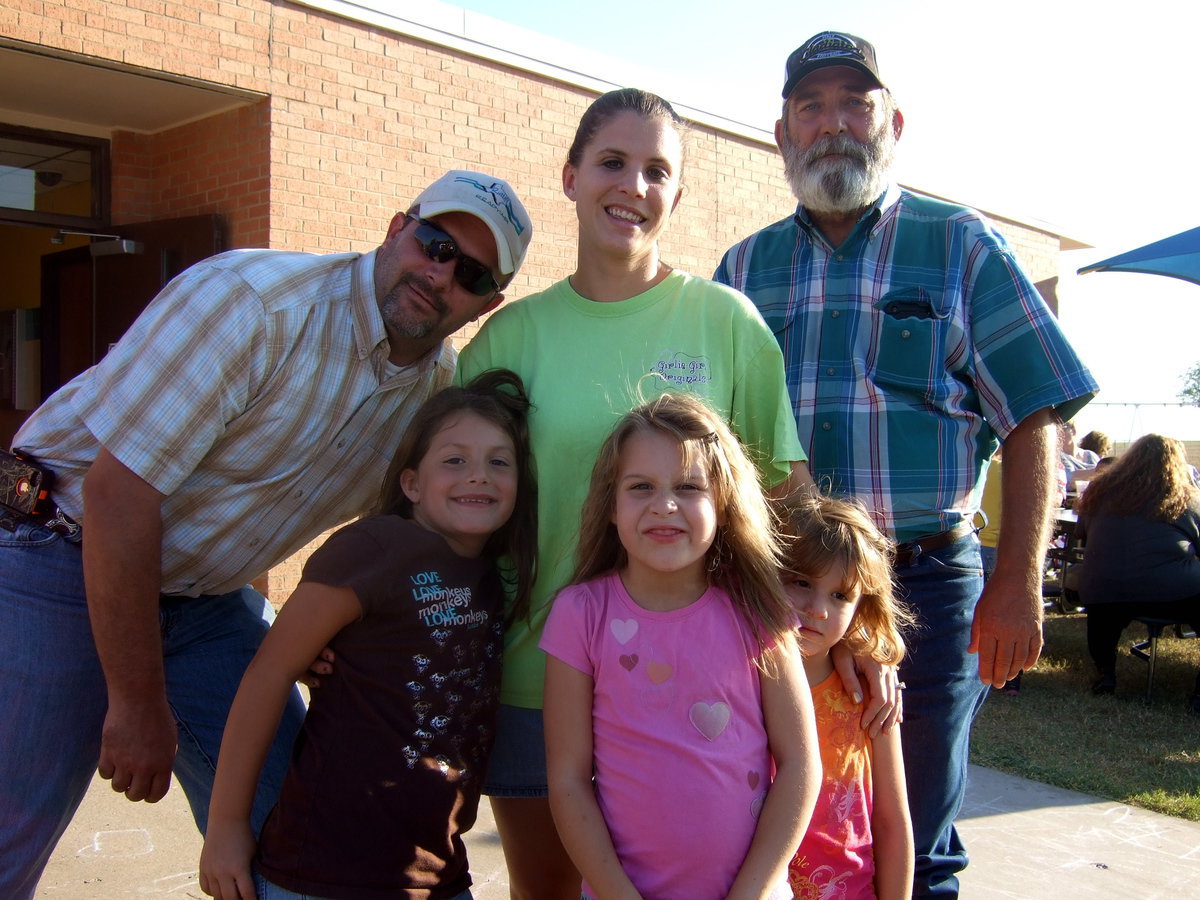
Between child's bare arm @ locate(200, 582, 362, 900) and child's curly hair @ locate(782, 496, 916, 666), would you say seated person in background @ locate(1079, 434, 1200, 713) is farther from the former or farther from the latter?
child's bare arm @ locate(200, 582, 362, 900)

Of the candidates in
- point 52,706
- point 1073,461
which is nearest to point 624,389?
point 52,706

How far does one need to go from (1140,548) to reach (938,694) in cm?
508

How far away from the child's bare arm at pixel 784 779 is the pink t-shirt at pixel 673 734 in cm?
3

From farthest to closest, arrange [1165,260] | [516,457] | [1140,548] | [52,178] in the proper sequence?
1. [52,178]
2. [1165,260]
3. [1140,548]
4. [516,457]

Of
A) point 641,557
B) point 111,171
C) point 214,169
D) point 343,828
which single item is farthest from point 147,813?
point 111,171

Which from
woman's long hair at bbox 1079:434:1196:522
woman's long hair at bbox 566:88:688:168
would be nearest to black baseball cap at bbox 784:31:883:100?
woman's long hair at bbox 566:88:688:168

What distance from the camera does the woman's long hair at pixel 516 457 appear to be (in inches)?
91.6

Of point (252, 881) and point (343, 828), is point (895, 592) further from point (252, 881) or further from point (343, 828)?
point (252, 881)

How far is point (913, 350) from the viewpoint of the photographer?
8.87 ft

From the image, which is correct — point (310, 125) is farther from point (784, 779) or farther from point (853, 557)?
point (784, 779)

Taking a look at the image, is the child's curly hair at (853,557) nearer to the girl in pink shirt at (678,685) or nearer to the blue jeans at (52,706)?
the girl in pink shirt at (678,685)

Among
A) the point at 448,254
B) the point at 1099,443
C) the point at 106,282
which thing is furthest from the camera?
the point at 1099,443

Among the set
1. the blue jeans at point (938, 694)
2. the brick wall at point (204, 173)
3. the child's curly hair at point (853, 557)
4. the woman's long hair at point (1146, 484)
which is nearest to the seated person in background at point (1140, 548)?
the woman's long hair at point (1146, 484)

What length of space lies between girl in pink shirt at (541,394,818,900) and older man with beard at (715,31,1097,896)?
658 mm
